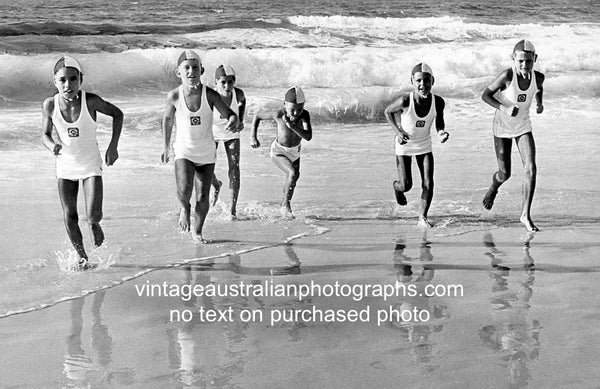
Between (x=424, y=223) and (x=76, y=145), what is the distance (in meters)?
3.56

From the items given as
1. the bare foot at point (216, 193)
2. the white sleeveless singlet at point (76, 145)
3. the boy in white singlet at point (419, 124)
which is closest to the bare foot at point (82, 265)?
the white sleeveless singlet at point (76, 145)

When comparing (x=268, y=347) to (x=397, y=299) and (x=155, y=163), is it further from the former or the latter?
(x=155, y=163)

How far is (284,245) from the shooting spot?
27.8ft

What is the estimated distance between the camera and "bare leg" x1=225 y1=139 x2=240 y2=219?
32.1 feet

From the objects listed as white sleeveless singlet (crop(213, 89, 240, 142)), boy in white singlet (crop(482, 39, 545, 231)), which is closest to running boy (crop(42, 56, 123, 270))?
white sleeveless singlet (crop(213, 89, 240, 142))

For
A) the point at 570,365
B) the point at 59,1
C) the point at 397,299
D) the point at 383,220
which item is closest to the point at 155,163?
the point at 383,220

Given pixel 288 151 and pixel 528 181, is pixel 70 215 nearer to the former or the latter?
pixel 288 151

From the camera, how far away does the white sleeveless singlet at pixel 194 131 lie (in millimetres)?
8375

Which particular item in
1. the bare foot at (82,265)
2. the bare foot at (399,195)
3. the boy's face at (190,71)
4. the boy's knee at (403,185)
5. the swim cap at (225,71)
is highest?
the swim cap at (225,71)

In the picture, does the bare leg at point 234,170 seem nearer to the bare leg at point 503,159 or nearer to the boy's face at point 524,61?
the bare leg at point 503,159

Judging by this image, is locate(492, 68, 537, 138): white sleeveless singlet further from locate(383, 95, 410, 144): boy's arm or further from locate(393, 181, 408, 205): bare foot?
locate(393, 181, 408, 205): bare foot

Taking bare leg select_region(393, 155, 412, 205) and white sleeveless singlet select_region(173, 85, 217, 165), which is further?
bare leg select_region(393, 155, 412, 205)

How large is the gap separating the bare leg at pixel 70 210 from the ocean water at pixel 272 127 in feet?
0.77

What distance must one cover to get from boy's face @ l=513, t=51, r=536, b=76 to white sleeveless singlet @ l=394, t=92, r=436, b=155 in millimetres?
896
